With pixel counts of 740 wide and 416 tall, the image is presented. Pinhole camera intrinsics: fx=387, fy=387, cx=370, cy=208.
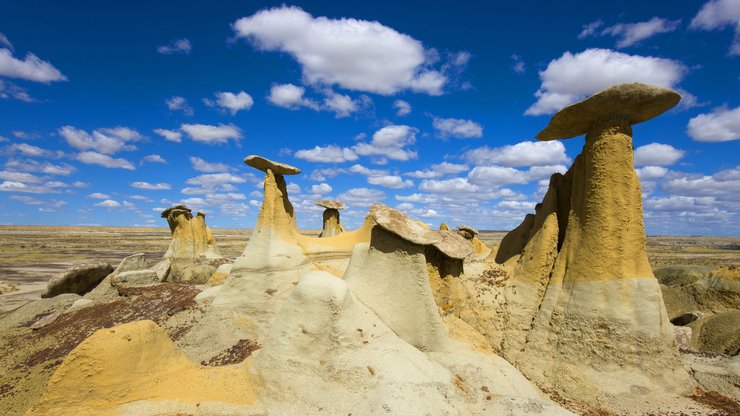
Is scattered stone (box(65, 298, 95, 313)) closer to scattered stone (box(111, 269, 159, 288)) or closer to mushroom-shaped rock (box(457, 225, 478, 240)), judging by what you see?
scattered stone (box(111, 269, 159, 288))

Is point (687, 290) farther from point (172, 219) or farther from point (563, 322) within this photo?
point (172, 219)

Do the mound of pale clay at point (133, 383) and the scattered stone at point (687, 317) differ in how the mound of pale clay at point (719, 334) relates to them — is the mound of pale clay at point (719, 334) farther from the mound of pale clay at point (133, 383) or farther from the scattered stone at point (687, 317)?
the mound of pale clay at point (133, 383)

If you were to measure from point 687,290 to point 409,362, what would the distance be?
12.4 meters

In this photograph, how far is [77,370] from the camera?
4.34 m

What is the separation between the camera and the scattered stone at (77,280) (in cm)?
1537

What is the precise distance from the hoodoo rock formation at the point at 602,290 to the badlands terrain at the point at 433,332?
0.9 inches

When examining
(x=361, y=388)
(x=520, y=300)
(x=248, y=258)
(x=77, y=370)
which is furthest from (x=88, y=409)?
(x=520, y=300)

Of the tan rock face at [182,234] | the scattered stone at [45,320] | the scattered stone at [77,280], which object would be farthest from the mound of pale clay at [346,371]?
the tan rock face at [182,234]

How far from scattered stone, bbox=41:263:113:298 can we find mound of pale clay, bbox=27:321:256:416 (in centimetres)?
1421

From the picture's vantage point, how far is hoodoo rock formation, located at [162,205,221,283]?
1834 cm

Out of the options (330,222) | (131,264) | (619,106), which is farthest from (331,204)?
(619,106)

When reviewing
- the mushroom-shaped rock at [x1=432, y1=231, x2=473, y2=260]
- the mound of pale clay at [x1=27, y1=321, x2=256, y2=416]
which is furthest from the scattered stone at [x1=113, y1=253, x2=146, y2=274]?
the mushroom-shaped rock at [x1=432, y1=231, x2=473, y2=260]

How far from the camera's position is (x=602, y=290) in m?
6.60

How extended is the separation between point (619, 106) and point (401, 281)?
4.72 meters
